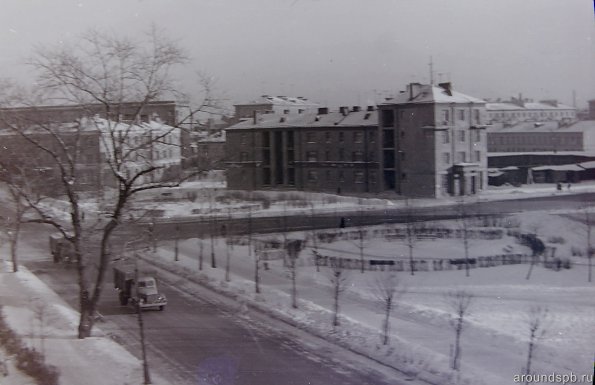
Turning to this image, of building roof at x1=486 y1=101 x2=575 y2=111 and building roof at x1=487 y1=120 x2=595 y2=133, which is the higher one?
building roof at x1=486 y1=101 x2=575 y2=111

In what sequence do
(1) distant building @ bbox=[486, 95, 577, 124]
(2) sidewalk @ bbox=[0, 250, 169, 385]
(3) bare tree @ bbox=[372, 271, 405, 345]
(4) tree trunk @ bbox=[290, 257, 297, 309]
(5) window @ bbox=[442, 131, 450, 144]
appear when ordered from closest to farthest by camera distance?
(2) sidewalk @ bbox=[0, 250, 169, 385]
(3) bare tree @ bbox=[372, 271, 405, 345]
(4) tree trunk @ bbox=[290, 257, 297, 309]
(1) distant building @ bbox=[486, 95, 577, 124]
(5) window @ bbox=[442, 131, 450, 144]

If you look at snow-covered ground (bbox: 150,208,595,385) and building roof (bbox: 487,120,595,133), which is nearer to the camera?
snow-covered ground (bbox: 150,208,595,385)

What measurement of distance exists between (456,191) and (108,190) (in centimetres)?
407

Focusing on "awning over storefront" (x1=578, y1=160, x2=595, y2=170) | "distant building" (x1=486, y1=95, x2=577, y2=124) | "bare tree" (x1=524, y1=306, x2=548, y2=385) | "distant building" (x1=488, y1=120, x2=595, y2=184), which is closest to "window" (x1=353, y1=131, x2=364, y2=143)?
"distant building" (x1=486, y1=95, x2=577, y2=124)

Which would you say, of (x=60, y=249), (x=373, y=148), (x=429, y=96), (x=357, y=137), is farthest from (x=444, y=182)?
(x=60, y=249)

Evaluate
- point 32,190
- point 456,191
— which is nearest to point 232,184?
point 32,190

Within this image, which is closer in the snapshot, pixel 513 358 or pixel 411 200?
pixel 513 358

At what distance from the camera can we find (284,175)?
570 cm

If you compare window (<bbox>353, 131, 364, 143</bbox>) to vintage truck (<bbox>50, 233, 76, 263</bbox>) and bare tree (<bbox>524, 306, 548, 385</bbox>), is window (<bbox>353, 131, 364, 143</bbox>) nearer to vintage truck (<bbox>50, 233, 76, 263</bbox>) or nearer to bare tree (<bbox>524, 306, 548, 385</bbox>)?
bare tree (<bbox>524, 306, 548, 385</bbox>)

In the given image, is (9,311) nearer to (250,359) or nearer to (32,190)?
(32,190)

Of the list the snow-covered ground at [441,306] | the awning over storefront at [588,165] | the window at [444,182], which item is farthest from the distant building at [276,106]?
the awning over storefront at [588,165]

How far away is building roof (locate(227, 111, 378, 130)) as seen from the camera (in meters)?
5.47

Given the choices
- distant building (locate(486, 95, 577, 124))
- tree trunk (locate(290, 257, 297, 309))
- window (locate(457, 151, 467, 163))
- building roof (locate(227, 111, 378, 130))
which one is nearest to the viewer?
tree trunk (locate(290, 257, 297, 309))

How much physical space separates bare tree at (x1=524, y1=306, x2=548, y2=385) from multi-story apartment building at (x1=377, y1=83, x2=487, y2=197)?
6.86ft
